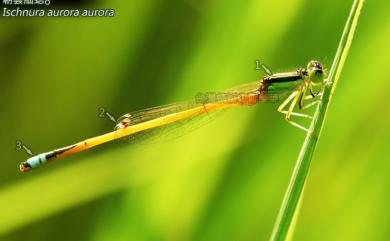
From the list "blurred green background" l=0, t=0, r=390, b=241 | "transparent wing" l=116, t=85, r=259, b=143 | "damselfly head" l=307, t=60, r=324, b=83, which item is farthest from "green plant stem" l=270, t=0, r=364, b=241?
"transparent wing" l=116, t=85, r=259, b=143

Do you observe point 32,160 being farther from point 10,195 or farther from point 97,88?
point 97,88

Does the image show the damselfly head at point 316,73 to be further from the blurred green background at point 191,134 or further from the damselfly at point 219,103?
the blurred green background at point 191,134

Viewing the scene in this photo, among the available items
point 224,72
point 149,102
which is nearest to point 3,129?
point 149,102

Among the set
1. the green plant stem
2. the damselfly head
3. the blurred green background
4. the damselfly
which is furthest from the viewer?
the damselfly

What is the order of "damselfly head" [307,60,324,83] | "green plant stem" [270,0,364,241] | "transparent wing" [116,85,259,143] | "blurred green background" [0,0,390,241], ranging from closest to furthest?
"green plant stem" [270,0,364,241] → "damselfly head" [307,60,324,83] → "blurred green background" [0,0,390,241] → "transparent wing" [116,85,259,143]

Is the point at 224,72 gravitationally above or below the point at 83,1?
below

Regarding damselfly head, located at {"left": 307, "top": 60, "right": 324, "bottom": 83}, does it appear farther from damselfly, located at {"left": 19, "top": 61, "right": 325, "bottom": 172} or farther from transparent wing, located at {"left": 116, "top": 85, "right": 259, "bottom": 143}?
transparent wing, located at {"left": 116, "top": 85, "right": 259, "bottom": 143}

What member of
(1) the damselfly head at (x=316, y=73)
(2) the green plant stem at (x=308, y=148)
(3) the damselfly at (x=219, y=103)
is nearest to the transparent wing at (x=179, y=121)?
(3) the damselfly at (x=219, y=103)

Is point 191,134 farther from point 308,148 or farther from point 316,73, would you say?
point 308,148
